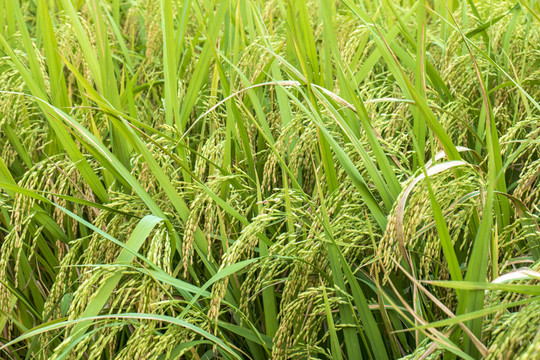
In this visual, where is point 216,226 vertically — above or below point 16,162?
below

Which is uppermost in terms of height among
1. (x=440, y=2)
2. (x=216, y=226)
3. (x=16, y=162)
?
(x=440, y=2)

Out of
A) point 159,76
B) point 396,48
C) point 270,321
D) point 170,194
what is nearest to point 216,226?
point 170,194

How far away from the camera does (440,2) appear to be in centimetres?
174

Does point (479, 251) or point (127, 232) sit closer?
point (479, 251)

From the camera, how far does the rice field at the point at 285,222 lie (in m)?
0.96

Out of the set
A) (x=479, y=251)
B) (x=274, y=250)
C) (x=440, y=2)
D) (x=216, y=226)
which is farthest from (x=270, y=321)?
(x=440, y=2)

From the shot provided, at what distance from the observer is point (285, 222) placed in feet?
4.42

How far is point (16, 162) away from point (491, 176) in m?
1.41

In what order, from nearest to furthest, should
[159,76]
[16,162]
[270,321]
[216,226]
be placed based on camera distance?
[270,321]
[216,226]
[16,162]
[159,76]

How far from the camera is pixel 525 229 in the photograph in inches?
42.3

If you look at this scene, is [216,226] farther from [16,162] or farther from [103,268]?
[16,162]

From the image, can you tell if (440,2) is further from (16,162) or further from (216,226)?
(16,162)

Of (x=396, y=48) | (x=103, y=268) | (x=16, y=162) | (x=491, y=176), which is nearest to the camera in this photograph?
(x=491, y=176)

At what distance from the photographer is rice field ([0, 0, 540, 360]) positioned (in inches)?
37.8
